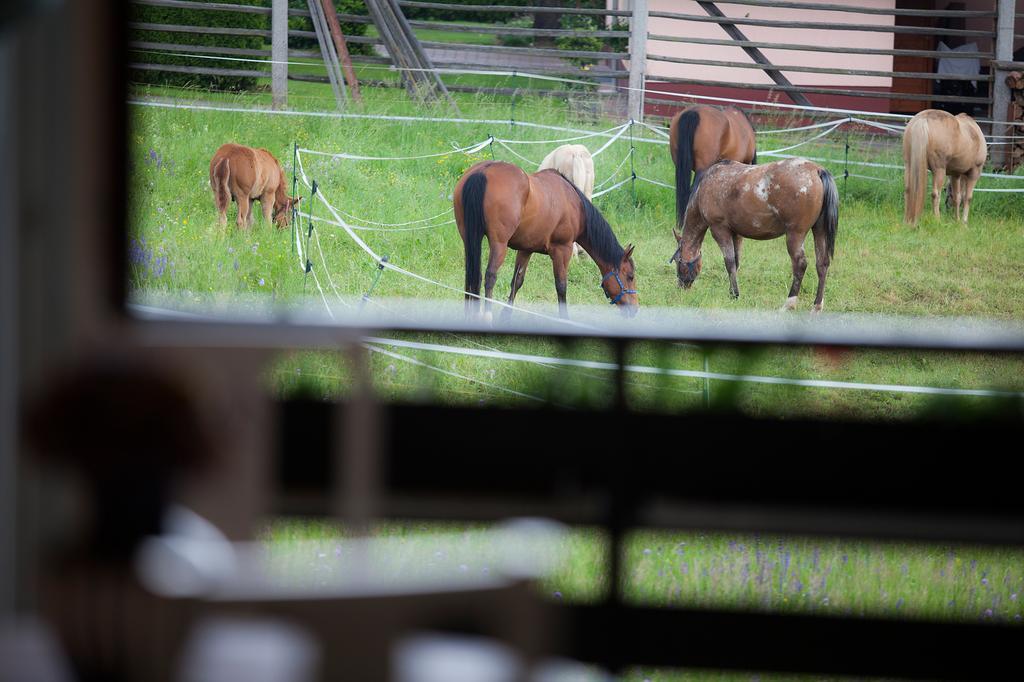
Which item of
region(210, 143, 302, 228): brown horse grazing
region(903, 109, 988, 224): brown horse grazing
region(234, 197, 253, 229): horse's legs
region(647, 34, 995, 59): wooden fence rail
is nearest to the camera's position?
region(903, 109, 988, 224): brown horse grazing

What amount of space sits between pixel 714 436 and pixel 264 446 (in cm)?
80

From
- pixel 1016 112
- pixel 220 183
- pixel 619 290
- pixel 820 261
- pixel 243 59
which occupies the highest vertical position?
pixel 243 59

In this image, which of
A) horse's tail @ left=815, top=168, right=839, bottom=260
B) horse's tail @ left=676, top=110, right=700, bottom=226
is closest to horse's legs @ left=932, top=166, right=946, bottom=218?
horse's tail @ left=815, top=168, right=839, bottom=260

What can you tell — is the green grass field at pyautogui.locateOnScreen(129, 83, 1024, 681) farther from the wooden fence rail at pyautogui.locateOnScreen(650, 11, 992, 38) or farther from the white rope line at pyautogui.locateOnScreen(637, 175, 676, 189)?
the wooden fence rail at pyautogui.locateOnScreen(650, 11, 992, 38)

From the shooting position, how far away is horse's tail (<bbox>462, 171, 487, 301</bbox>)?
397 centimetres

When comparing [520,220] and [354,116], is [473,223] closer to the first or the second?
[520,220]

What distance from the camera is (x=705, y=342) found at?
1.24 meters

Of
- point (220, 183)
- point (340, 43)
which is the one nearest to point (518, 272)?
point (340, 43)

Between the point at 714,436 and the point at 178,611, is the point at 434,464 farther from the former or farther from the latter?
the point at 178,611

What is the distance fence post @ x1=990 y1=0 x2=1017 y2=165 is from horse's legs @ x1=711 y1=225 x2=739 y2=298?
37.6 inches

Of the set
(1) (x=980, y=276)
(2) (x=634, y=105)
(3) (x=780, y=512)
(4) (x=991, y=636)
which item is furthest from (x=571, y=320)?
Result: (4) (x=991, y=636)

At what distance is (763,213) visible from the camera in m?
3.99

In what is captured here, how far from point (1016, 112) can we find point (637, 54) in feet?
4.51

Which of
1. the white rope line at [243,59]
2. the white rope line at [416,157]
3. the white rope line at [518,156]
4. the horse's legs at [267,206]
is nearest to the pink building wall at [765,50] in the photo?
the white rope line at [518,156]
